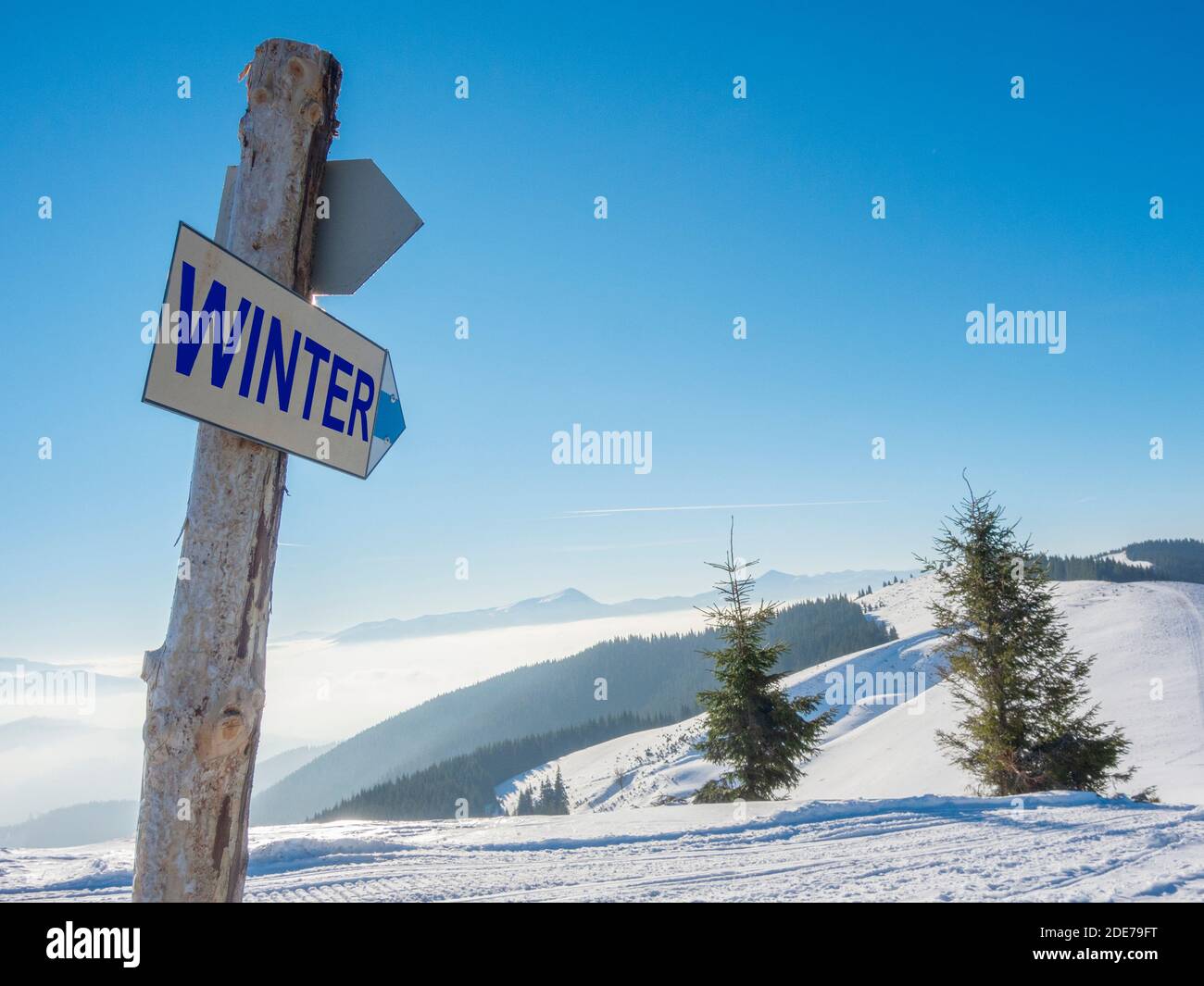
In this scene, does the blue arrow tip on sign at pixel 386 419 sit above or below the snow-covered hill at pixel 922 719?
above

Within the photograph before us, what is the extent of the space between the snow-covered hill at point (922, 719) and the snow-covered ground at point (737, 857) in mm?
6126

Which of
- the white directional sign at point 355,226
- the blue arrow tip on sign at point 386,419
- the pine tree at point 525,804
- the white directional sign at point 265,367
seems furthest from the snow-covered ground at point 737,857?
the pine tree at point 525,804

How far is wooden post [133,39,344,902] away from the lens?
203cm

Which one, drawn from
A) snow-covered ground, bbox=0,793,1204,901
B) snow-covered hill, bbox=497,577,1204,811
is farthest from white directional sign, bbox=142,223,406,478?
snow-covered hill, bbox=497,577,1204,811

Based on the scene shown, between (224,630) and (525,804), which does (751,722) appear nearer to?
(224,630)

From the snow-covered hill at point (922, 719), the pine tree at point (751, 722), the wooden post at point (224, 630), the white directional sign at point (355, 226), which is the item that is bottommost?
the snow-covered hill at point (922, 719)

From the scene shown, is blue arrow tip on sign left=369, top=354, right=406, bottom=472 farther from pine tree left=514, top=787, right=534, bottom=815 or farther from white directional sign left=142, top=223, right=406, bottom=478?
pine tree left=514, top=787, right=534, bottom=815

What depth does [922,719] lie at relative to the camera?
65.5 meters

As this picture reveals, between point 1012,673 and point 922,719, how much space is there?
58.9m

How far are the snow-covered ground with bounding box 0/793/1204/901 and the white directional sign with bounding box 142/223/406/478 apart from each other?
4.58 m

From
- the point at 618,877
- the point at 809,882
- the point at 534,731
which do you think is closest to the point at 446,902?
the point at 618,877

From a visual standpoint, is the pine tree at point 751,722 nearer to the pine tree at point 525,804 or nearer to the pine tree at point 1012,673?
the pine tree at point 1012,673

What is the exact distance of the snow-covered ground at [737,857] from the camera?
17.1ft
